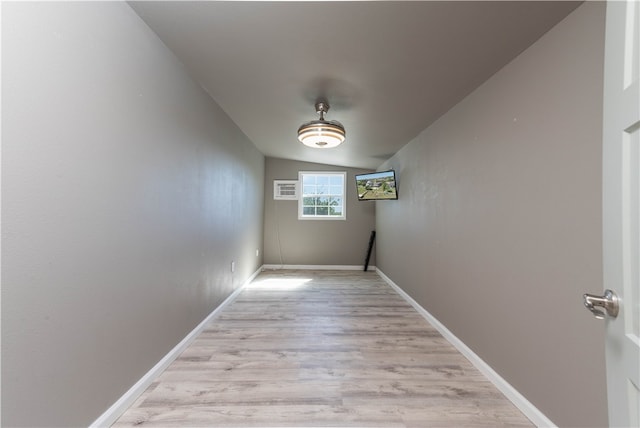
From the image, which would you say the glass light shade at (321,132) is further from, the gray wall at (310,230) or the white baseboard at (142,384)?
the gray wall at (310,230)

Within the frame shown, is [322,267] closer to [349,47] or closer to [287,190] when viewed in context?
[287,190]

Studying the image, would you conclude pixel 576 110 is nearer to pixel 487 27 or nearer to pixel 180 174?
pixel 487 27

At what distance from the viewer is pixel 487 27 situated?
4.75ft

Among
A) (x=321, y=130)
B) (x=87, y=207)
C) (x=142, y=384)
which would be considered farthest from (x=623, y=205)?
(x=142, y=384)

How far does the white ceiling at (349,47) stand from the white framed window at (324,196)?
3.02 meters

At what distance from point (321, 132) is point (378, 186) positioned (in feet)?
7.00

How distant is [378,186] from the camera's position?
14.4 ft

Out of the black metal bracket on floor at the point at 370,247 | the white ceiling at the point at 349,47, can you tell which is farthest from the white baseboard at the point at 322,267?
the white ceiling at the point at 349,47

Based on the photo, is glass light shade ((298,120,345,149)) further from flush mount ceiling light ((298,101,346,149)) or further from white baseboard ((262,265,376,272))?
white baseboard ((262,265,376,272))

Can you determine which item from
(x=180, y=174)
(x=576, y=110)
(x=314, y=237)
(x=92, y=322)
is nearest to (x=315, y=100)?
(x=180, y=174)

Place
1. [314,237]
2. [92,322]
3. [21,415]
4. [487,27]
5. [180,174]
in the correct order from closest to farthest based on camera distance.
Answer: [21,415]
[92,322]
[487,27]
[180,174]
[314,237]

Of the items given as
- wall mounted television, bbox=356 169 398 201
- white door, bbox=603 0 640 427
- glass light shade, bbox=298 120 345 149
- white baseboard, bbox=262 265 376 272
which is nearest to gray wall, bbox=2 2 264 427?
glass light shade, bbox=298 120 345 149

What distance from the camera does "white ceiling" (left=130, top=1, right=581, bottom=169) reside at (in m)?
1.40

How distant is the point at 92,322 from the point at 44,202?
62 cm
